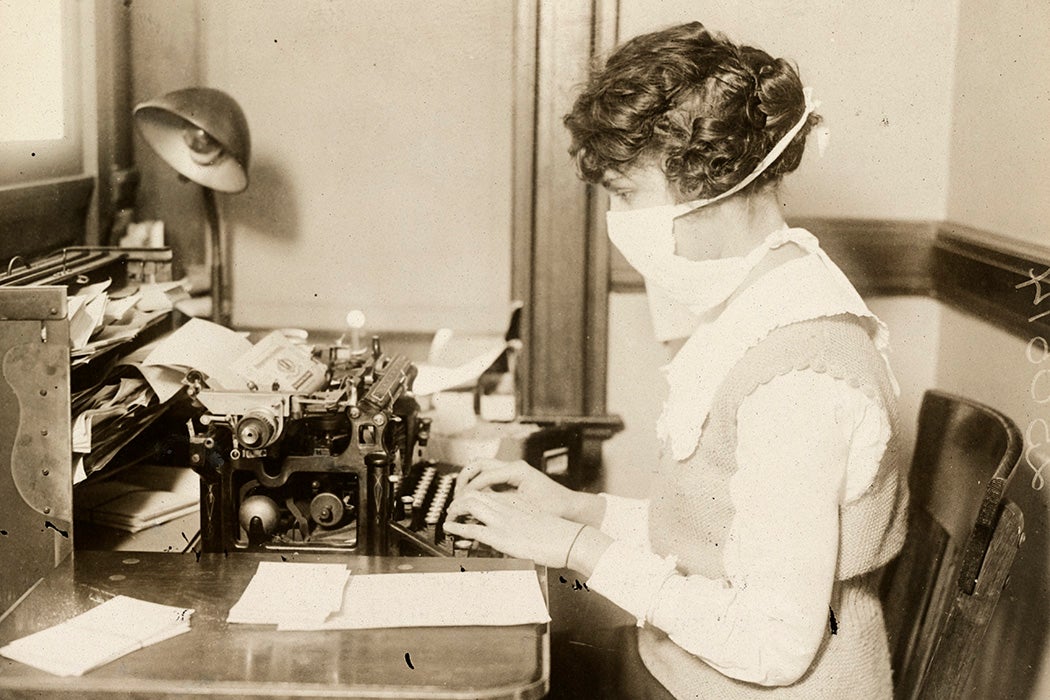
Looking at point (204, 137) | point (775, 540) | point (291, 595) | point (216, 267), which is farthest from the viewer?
point (216, 267)

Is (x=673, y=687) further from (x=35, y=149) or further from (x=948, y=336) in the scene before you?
(x=35, y=149)

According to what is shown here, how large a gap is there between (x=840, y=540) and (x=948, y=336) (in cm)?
156

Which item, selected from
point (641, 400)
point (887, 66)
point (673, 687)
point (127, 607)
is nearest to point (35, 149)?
point (127, 607)

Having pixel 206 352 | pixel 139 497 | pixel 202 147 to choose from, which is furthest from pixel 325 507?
pixel 202 147

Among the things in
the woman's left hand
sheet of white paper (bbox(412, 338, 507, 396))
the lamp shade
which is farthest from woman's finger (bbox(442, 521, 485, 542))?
the lamp shade

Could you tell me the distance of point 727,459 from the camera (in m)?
1.82

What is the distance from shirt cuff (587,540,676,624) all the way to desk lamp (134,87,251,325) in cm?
167

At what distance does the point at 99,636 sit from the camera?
166 cm

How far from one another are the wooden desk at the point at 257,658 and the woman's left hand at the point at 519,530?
13 cm

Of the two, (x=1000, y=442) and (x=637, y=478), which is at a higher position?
(x=1000, y=442)

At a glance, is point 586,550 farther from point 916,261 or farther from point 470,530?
point 916,261

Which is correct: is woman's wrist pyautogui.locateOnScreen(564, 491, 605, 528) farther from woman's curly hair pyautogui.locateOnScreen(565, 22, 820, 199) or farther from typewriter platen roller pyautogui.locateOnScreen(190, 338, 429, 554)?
woman's curly hair pyautogui.locateOnScreen(565, 22, 820, 199)

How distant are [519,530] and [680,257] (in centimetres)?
57

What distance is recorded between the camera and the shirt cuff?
5.69ft
